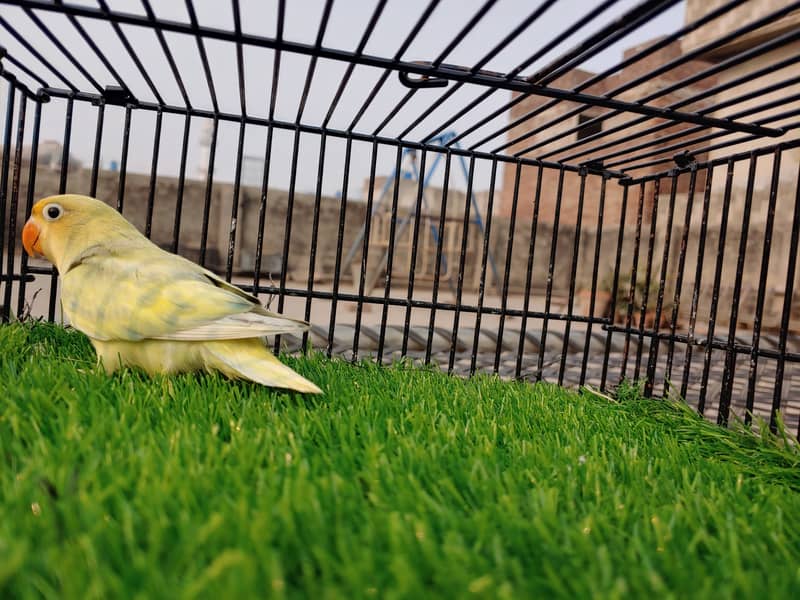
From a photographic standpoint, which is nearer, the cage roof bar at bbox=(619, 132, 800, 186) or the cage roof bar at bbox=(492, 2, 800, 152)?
the cage roof bar at bbox=(492, 2, 800, 152)

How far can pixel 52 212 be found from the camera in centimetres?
168

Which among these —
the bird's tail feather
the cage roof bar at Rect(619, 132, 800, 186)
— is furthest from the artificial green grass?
the cage roof bar at Rect(619, 132, 800, 186)

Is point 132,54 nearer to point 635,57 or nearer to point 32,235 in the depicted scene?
point 32,235

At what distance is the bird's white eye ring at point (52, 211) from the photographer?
1.68 metres

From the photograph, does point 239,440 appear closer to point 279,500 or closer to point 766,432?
point 279,500

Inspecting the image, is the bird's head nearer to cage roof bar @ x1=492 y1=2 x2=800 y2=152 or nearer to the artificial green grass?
the artificial green grass

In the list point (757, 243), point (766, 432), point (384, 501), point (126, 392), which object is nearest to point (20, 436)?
point (126, 392)

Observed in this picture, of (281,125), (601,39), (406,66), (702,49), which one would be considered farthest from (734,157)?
(281,125)

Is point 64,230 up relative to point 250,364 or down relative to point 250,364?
up

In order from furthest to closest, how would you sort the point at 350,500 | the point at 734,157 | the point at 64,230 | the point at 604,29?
the point at 734,157
the point at 64,230
the point at 604,29
the point at 350,500

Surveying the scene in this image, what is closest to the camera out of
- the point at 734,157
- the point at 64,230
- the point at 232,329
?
the point at 232,329

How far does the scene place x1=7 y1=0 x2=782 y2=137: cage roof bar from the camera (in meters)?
1.38

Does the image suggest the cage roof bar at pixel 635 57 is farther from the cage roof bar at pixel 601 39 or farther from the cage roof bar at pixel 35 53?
the cage roof bar at pixel 35 53

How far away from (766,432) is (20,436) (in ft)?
6.36
